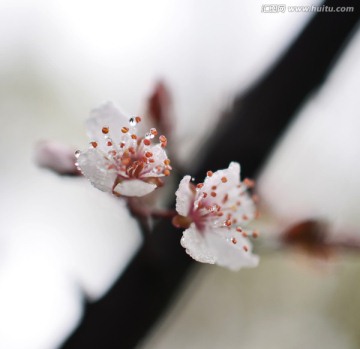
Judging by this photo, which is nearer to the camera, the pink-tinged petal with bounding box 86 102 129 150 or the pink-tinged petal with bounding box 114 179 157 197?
the pink-tinged petal with bounding box 114 179 157 197

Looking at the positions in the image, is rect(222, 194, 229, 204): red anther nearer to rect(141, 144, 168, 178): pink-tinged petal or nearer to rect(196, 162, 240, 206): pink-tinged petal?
rect(196, 162, 240, 206): pink-tinged petal

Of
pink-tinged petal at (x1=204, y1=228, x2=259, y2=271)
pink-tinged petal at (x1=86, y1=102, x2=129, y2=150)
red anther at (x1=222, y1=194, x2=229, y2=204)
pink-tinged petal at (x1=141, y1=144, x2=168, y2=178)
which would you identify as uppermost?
pink-tinged petal at (x1=86, y1=102, x2=129, y2=150)

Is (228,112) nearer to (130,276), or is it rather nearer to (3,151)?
(130,276)

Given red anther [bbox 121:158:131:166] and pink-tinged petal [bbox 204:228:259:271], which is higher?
red anther [bbox 121:158:131:166]

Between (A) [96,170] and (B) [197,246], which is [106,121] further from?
(B) [197,246]

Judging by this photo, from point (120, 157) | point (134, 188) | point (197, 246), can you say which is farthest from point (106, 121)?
point (197, 246)

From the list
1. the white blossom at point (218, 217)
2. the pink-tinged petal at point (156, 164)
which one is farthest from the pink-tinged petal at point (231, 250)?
the pink-tinged petal at point (156, 164)

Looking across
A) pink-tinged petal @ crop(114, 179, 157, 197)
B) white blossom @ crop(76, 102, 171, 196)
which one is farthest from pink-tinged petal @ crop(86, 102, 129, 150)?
pink-tinged petal @ crop(114, 179, 157, 197)

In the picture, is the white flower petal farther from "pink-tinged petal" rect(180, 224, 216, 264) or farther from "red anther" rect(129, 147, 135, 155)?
"red anther" rect(129, 147, 135, 155)
